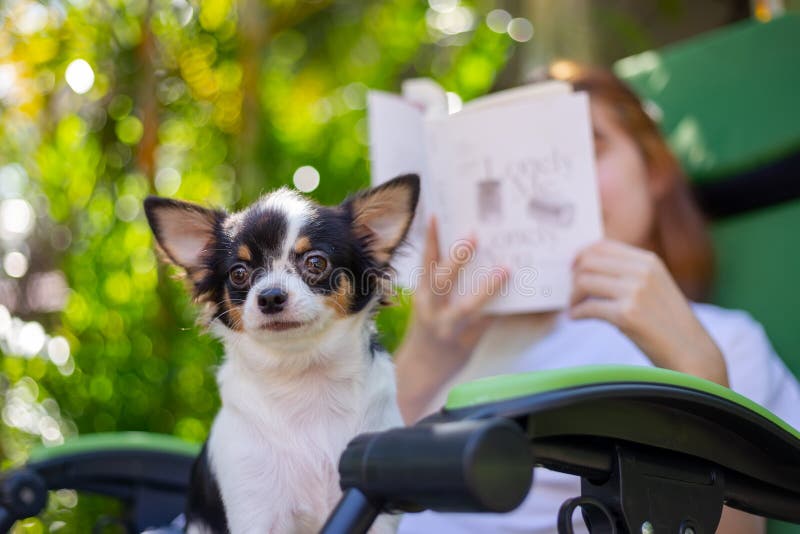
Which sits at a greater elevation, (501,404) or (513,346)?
(501,404)

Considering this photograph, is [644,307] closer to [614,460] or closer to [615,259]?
[615,259]

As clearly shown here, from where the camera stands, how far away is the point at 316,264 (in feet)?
3.78

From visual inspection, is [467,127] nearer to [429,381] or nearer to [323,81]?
[429,381]

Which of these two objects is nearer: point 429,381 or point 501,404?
point 501,404

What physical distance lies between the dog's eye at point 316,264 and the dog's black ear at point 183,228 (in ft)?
0.43

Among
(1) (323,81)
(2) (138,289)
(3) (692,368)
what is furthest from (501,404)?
(1) (323,81)

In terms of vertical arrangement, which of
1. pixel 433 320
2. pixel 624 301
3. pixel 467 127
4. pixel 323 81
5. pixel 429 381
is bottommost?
pixel 429 381

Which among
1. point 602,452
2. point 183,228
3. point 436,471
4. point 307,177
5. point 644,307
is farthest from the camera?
point 307,177

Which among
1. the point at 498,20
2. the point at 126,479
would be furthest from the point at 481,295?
the point at 498,20

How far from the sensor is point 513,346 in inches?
71.2

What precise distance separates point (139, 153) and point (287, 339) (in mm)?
1763

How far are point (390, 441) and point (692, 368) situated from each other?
0.67 m

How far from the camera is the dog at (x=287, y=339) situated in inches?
41.3

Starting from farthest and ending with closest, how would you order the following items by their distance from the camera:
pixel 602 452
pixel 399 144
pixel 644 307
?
1. pixel 399 144
2. pixel 644 307
3. pixel 602 452
